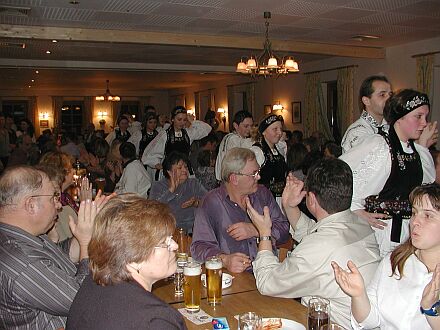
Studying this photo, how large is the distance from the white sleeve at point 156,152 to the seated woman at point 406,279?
17.9 feet

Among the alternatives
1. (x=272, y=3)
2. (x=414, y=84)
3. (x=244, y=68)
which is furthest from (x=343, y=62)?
(x=272, y=3)

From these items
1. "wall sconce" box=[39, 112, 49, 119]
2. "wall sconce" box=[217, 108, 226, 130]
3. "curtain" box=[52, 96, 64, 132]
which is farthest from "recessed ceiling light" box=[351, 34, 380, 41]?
"wall sconce" box=[39, 112, 49, 119]

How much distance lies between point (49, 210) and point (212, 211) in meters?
1.15

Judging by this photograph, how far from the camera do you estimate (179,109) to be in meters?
6.96

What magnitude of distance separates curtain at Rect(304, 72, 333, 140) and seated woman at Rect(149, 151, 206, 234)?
7.79 meters

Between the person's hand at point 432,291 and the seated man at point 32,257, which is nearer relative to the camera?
the person's hand at point 432,291

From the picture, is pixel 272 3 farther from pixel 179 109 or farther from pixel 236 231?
pixel 236 231

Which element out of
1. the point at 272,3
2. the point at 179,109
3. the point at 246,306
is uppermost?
the point at 272,3

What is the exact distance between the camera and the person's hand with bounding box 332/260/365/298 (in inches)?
75.3

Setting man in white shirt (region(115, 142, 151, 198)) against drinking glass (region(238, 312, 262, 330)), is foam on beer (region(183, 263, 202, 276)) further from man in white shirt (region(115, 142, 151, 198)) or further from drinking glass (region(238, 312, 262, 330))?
man in white shirt (region(115, 142, 151, 198))

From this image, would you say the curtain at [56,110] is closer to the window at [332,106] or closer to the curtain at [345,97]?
the window at [332,106]

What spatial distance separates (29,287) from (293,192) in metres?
1.54

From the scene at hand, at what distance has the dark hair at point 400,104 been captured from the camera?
3.13 meters

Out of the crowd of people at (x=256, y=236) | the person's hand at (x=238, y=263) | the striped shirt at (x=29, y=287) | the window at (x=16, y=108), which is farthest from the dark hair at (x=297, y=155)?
Result: the window at (x=16, y=108)
